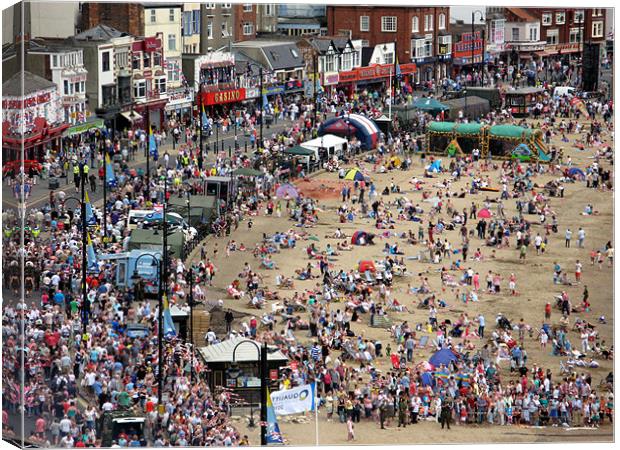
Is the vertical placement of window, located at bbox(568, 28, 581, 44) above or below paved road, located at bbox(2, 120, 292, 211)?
above

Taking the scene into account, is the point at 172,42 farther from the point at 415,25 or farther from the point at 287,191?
the point at 415,25

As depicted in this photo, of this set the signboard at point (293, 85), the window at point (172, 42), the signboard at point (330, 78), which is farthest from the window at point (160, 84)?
the signboard at point (330, 78)

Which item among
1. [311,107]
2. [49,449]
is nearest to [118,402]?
[49,449]

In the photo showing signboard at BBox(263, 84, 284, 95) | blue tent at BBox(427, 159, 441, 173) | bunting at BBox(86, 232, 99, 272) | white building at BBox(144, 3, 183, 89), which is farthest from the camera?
blue tent at BBox(427, 159, 441, 173)

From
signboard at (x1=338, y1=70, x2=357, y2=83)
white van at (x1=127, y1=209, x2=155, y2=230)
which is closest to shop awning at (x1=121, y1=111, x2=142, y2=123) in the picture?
white van at (x1=127, y1=209, x2=155, y2=230)

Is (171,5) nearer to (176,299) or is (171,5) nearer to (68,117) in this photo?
(68,117)

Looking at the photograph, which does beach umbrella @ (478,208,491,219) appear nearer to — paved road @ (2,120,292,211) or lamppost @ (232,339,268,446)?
paved road @ (2,120,292,211)
